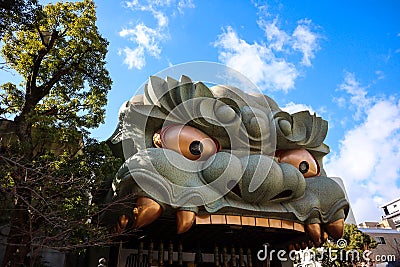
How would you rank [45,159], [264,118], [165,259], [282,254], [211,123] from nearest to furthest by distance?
[45,159] < [211,123] < [264,118] < [165,259] < [282,254]

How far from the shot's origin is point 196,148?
27.6 feet

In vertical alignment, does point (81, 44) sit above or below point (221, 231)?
above

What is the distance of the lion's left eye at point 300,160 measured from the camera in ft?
31.2

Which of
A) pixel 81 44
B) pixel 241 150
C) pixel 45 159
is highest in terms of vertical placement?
pixel 81 44

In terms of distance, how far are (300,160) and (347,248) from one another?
1081cm

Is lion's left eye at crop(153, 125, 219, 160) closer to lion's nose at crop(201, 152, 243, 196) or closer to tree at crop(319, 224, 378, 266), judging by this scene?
lion's nose at crop(201, 152, 243, 196)

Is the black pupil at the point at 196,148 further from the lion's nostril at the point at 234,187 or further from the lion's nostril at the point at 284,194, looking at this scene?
the lion's nostril at the point at 284,194

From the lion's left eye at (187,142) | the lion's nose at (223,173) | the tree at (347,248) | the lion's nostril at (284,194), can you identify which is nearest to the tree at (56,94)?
the lion's left eye at (187,142)

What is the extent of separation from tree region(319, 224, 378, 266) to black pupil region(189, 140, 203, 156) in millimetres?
11827

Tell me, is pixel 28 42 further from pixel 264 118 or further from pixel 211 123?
pixel 264 118

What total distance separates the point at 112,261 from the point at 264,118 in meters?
5.96

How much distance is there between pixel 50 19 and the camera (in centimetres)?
933

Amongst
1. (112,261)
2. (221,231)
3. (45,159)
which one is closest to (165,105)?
(45,159)

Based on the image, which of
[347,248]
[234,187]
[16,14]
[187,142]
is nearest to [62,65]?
[16,14]
